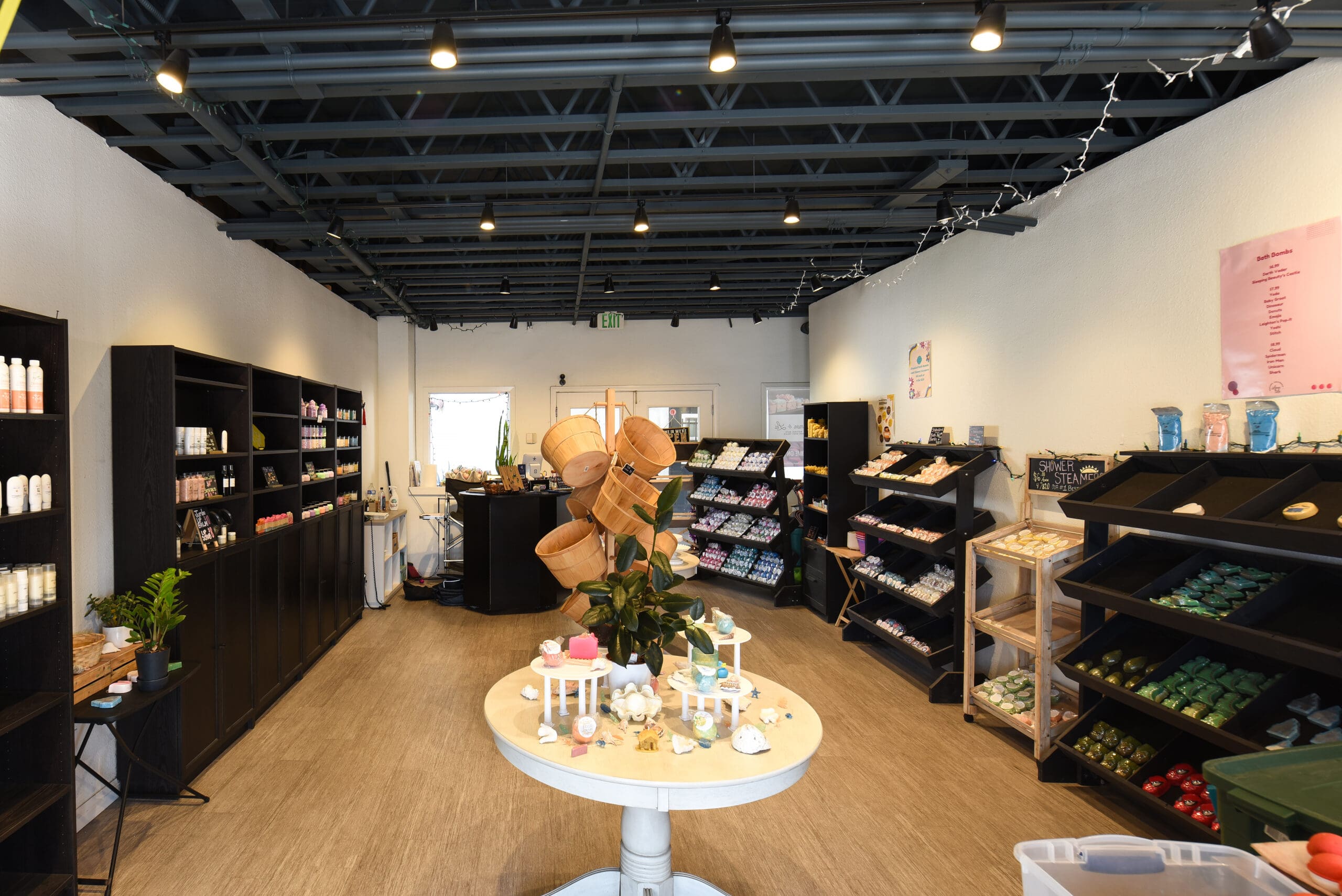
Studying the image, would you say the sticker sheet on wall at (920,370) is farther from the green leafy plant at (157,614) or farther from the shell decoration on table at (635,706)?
the green leafy plant at (157,614)

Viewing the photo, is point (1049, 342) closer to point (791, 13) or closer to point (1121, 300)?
point (1121, 300)

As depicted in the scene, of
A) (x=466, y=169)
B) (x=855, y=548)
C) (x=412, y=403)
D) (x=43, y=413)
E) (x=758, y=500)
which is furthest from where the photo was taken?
(x=412, y=403)

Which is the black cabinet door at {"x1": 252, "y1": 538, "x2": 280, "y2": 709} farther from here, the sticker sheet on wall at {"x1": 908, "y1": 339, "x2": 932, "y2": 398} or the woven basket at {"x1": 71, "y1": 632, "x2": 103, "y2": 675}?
the sticker sheet on wall at {"x1": 908, "y1": 339, "x2": 932, "y2": 398}

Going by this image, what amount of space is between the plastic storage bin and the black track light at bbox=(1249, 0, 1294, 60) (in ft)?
8.42

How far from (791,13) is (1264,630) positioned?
296cm

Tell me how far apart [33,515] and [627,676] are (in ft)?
7.29

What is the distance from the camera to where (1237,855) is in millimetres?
1513

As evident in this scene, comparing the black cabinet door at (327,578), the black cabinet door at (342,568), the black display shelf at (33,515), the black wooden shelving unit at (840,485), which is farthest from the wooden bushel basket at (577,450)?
the black wooden shelving unit at (840,485)

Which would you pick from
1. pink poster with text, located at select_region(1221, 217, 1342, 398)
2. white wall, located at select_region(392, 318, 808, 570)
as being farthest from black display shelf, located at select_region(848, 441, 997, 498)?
white wall, located at select_region(392, 318, 808, 570)

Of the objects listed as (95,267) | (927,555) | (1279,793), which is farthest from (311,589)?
(1279,793)

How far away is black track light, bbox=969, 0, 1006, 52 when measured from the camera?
246 centimetres

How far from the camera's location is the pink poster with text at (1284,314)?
2.89 m

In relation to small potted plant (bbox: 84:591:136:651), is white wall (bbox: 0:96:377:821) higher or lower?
higher

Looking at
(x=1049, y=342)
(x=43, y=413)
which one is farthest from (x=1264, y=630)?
(x=43, y=413)
